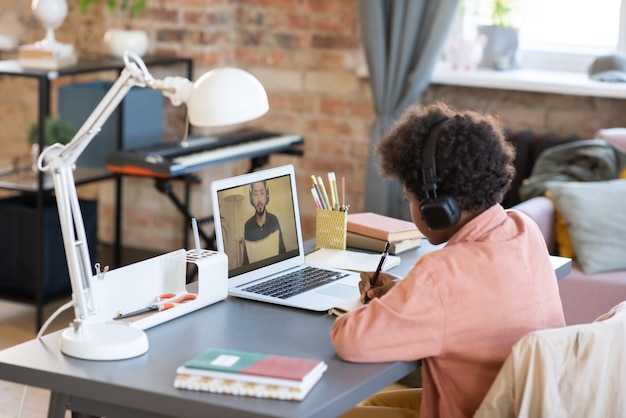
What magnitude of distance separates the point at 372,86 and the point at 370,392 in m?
2.92

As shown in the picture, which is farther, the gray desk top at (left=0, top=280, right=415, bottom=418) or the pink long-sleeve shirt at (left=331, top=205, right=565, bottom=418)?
the pink long-sleeve shirt at (left=331, top=205, right=565, bottom=418)

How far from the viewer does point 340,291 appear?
2.44 meters

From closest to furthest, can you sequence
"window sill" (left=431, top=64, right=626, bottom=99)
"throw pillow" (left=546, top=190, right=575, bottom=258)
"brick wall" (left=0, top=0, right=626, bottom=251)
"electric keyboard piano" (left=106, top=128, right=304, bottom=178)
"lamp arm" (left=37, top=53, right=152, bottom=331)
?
"lamp arm" (left=37, top=53, right=152, bottom=331)
"throw pillow" (left=546, top=190, right=575, bottom=258)
"electric keyboard piano" (left=106, top=128, right=304, bottom=178)
"window sill" (left=431, top=64, right=626, bottom=99)
"brick wall" (left=0, top=0, right=626, bottom=251)

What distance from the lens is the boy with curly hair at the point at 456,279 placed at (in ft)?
6.29

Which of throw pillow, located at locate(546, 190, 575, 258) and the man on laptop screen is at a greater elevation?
the man on laptop screen

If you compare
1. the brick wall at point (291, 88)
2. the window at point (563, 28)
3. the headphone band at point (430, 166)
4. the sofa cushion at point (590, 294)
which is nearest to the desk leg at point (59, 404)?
the headphone band at point (430, 166)

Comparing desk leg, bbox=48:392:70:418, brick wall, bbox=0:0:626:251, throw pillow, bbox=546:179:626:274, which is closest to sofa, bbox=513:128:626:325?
throw pillow, bbox=546:179:626:274

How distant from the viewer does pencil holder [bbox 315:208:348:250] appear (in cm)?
285

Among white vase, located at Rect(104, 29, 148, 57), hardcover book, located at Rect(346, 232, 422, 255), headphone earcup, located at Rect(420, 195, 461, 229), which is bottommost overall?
hardcover book, located at Rect(346, 232, 422, 255)

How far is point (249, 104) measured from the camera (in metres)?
1.91

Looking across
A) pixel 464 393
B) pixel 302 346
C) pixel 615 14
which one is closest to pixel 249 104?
pixel 302 346

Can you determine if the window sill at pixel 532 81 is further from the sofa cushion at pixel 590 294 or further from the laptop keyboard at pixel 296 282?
the laptop keyboard at pixel 296 282

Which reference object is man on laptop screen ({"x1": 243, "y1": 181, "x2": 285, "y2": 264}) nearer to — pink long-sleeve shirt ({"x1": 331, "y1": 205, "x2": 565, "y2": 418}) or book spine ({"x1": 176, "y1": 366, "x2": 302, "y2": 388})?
pink long-sleeve shirt ({"x1": 331, "y1": 205, "x2": 565, "y2": 418})

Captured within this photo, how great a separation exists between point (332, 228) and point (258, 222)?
41 cm
